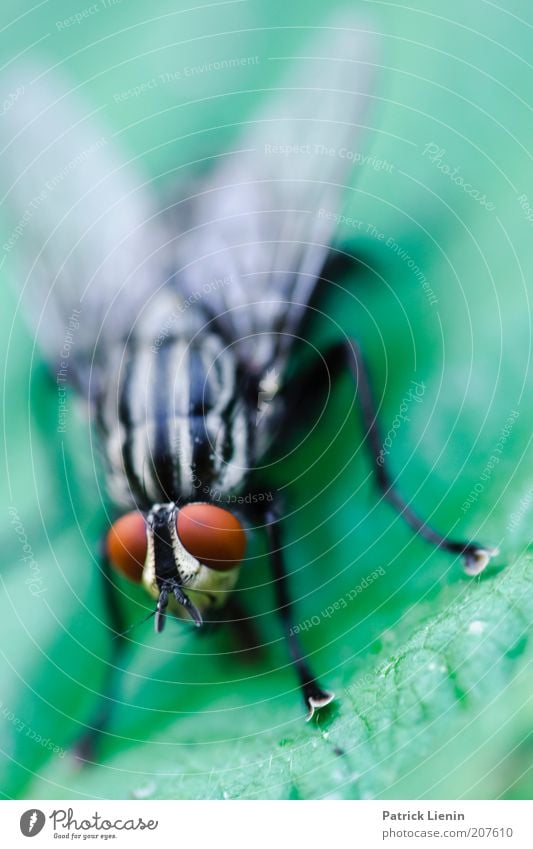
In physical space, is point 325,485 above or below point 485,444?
below

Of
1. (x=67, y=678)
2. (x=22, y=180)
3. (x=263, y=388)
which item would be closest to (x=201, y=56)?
(x=22, y=180)

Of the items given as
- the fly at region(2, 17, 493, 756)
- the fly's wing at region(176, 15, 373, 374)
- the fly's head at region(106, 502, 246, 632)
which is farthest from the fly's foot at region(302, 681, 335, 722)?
the fly's wing at region(176, 15, 373, 374)

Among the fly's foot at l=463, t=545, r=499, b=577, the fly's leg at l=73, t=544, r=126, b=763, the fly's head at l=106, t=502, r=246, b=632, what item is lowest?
the fly's leg at l=73, t=544, r=126, b=763

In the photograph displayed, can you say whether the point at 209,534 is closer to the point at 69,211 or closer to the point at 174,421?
the point at 174,421

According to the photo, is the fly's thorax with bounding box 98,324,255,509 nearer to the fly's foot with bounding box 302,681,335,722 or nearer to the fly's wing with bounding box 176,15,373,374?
the fly's wing with bounding box 176,15,373,374

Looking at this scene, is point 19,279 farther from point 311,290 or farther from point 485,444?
point 485,444

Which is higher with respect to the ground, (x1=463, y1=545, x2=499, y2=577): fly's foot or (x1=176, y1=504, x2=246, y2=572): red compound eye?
(x1=463, y1=545, x2=499, y2=577): fly's foot

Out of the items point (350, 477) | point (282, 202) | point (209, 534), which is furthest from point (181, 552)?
point (282, 202)
